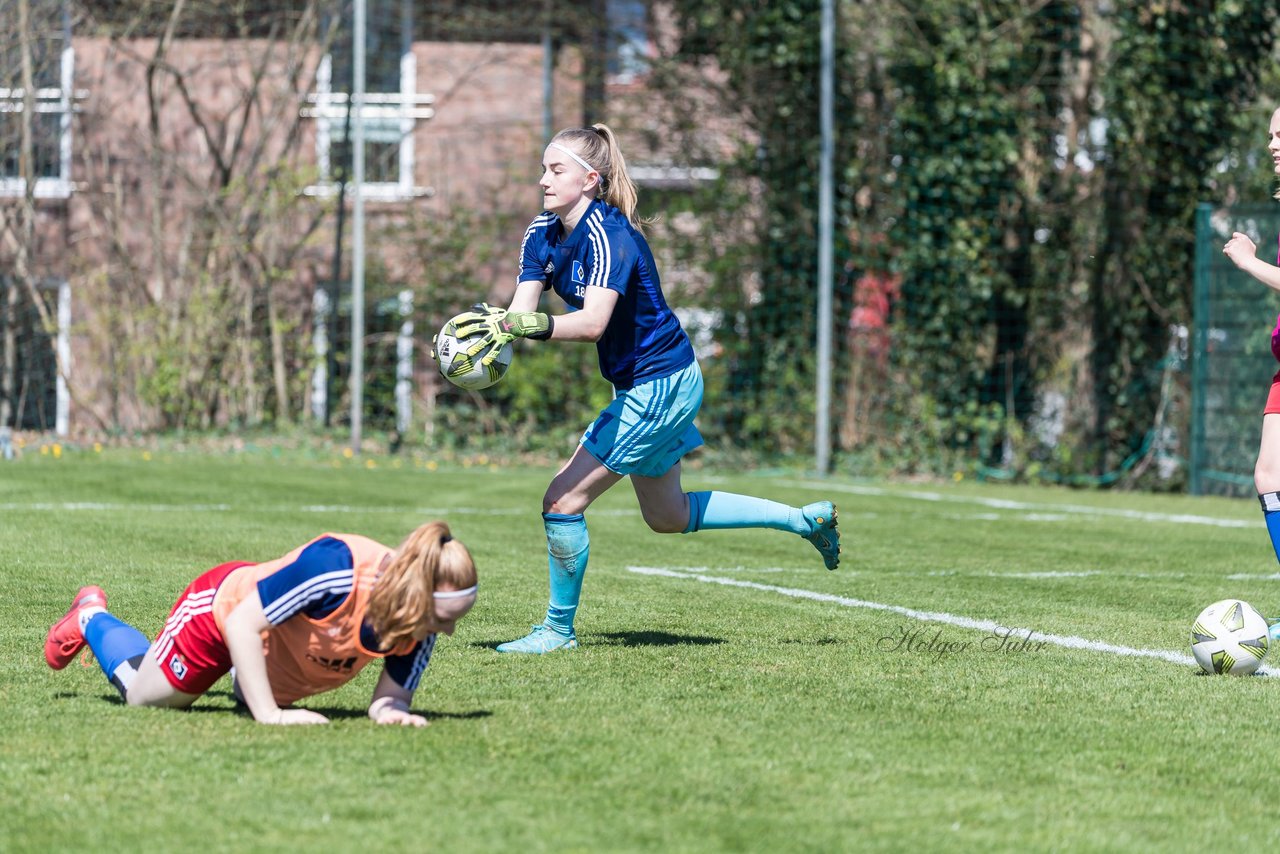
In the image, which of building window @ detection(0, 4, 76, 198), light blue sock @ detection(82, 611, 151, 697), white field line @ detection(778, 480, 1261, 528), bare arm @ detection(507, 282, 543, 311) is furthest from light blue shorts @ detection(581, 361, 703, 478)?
building window @ detection(0, 4, 76, 198)

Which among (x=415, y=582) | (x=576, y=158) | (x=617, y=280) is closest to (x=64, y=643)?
(x=415, y=582)

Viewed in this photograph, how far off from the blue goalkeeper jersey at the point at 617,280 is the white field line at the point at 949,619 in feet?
5.09

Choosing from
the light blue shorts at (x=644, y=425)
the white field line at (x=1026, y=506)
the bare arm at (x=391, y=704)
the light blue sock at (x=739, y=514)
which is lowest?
the white field line at (x=1026, y=506)

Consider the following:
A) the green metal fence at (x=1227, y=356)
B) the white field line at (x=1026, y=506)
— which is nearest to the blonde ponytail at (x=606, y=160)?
the white field line at (x=1026, y=506)

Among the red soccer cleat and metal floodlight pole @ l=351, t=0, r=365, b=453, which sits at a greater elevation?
metal floodlight pole @ l=351, t=0, r=365, b=453

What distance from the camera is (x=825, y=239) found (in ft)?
51.9

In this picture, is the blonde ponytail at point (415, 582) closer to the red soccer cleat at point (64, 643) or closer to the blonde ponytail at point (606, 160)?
the red soccer cleat at point (64, 643)

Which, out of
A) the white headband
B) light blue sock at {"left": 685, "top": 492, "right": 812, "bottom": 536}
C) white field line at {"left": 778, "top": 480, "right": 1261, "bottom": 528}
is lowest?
white field line at {"left": 778, "top": 480, "right": 1261, "bottom": 528}

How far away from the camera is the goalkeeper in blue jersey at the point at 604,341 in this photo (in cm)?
570

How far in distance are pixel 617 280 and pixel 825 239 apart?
1043 centimetres

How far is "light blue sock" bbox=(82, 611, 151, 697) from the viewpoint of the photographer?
181 inches

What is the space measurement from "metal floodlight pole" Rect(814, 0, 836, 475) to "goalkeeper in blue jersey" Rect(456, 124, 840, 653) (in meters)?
9.86

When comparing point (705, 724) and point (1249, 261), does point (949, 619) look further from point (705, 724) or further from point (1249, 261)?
point (705, 724)

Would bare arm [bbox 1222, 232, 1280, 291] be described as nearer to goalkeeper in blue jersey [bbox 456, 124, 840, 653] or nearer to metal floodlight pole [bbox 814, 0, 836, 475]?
goalkeeper in blue jersey [bbox 456, 124, 840, 653]
